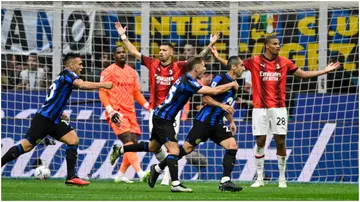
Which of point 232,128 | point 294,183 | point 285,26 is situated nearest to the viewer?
point 232,128

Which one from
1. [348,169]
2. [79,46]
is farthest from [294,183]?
[79,46]

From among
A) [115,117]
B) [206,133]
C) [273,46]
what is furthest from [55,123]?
[273,46]

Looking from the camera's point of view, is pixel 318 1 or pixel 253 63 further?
pixel 318 1

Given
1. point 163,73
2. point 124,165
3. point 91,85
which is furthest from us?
point 124,165

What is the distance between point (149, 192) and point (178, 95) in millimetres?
1330

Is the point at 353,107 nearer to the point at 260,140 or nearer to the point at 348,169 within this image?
the point at 348,169

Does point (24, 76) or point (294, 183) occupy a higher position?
point (24, 76)

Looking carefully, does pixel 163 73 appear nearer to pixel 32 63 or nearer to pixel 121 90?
pixel 121 90

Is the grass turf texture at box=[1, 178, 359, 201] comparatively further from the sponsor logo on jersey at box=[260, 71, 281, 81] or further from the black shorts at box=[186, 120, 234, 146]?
the sponsor logo on jersey at box=[260, 71, 281, 81]

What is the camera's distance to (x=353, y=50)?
65.4 ft

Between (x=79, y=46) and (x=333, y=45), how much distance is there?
14.8 feet

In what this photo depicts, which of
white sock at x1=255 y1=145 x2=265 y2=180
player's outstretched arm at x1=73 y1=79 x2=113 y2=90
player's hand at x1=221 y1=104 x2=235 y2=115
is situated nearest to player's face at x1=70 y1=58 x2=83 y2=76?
player's outstretched arm at x1=73 y1=79 x2=113 y2=90

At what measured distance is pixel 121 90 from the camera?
18.1 metres

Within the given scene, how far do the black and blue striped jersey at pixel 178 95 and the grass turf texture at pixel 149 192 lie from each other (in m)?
1.03
